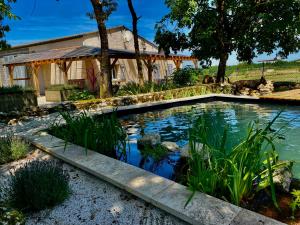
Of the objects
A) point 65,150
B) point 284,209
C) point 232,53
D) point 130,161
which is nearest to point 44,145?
point 65,150

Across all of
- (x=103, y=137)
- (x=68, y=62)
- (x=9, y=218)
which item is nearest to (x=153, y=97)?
(x=103, y=137)

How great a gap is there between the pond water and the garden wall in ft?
4.77

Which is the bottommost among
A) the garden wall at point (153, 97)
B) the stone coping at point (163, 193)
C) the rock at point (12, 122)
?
the stone coping at point (163, 193)

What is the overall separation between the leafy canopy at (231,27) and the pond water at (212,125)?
461cm

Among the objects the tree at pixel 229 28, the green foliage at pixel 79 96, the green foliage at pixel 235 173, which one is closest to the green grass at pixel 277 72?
the tree at pixel 229 28

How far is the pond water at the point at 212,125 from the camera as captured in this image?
17.0 feet

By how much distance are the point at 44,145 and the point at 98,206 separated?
2.75 m

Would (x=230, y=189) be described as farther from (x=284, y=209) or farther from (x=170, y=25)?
(x=170, y=25)

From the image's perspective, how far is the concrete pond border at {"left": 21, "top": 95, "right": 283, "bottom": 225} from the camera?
2.71 metres

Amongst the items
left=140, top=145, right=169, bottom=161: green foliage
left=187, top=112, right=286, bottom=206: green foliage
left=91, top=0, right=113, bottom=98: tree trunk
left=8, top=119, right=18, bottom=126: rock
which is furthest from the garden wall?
left=187, top=112, right=286, bottom=206: green foliage

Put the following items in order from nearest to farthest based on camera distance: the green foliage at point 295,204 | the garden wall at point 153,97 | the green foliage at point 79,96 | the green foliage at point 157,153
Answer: the green foliage at point 295,204 → the green foliage at point 157,153 → the garden wall at point 153,97 → the green foliage at point 79,96

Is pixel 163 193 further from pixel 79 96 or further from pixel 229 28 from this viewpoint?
pixel 229 28

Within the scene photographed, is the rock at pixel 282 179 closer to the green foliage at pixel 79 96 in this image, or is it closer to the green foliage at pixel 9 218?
the green foliage at pixel 9 218

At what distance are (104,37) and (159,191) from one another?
9821 mm
